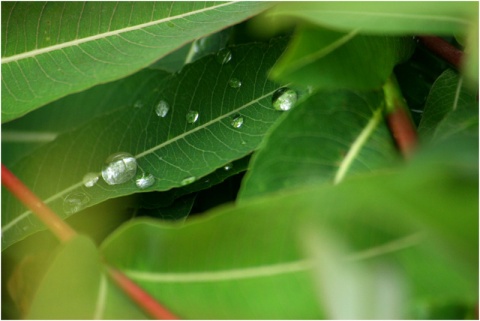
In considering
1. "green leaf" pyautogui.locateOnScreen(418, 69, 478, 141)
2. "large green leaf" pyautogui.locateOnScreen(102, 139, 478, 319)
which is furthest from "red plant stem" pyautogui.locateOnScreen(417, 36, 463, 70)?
"large green leaf" pyautogui.locateOnScreen(102, 139, 478, 319)

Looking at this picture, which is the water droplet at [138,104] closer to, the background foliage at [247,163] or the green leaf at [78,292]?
the background foliage at [247,163]

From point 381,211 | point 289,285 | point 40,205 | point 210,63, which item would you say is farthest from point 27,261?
point 381,211

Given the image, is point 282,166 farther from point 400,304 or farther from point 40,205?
point 40,205


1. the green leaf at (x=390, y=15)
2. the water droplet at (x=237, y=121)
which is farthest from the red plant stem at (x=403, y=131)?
the water droplet at (x=237, y=121)

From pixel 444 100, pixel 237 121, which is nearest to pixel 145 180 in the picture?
pixel 237 121

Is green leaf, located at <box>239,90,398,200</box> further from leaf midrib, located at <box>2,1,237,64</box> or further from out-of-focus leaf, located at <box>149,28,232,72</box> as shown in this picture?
out-of-focus leaf, located at <box>149,28,232,72</box>

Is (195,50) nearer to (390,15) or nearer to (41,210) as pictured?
(41,210)
